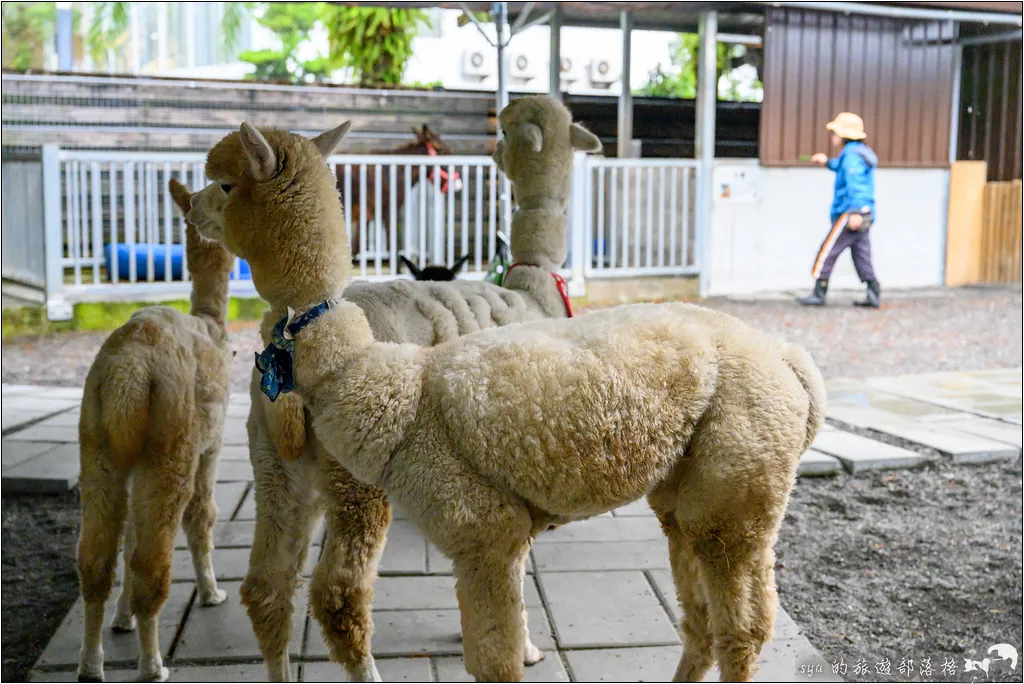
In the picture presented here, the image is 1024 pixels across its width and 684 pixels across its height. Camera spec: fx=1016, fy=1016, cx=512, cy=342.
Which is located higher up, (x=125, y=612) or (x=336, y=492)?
(x=336, y=492)

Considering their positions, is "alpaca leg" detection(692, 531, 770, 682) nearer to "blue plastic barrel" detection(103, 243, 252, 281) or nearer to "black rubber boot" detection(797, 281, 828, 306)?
"blue plastic barrel" detection(103, 243, 252, 281)

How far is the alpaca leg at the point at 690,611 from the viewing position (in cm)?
228

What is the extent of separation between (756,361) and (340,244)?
84 cm

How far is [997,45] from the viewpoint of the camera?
1420 cm

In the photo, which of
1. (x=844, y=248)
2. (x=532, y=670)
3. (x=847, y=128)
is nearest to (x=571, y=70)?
(x=847, y=128)

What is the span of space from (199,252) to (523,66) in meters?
12.8

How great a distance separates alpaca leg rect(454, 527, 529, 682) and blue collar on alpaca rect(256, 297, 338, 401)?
0.46 m

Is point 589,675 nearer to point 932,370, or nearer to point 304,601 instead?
point 304,601

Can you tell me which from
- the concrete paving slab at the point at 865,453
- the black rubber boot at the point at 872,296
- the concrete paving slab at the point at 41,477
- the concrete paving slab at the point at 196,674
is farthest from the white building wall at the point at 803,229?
the concrete paving slab at the point at 196,674

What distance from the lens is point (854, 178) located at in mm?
11422

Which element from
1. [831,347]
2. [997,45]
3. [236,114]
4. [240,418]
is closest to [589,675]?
[240,418]

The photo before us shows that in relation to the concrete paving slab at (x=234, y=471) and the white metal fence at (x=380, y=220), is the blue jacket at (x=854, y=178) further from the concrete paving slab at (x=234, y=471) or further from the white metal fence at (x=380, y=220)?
the concrete paving slab at (x=234, y=471)

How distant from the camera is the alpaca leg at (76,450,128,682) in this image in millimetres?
2678

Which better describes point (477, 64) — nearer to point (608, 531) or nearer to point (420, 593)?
point (608, 531)
